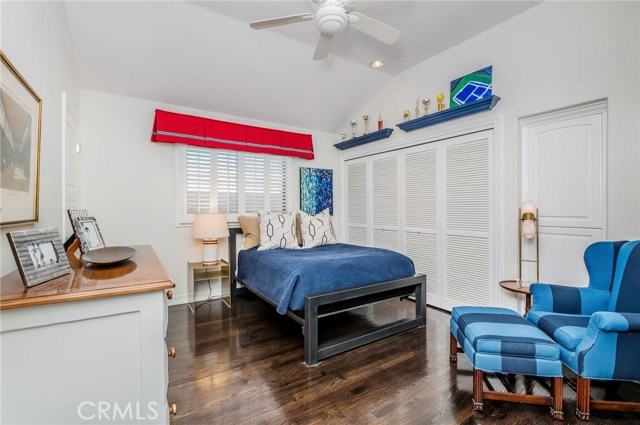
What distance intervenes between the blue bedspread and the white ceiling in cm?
209

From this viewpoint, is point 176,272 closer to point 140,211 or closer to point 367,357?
point 140,211

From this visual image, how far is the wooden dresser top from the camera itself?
0.98 metres

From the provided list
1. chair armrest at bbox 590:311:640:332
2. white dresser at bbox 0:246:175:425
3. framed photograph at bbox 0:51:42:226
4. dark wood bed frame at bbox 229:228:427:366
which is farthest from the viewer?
dark wood bed frame at bbox 229:228:427:366

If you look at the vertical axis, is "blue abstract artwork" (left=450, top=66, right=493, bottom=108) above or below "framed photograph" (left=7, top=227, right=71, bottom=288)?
above

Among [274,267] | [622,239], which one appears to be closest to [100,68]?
[274,267]

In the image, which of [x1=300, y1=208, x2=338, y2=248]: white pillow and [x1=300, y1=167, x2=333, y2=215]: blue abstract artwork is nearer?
[x1=300, y1=208, x2=338, y2=248]: white pillow

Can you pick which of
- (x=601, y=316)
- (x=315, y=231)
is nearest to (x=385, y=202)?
(x=315, y=231)

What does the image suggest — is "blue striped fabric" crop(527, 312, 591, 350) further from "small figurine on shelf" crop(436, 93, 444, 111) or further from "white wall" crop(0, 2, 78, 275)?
"white wall" crop(0, 2, 78, 275)

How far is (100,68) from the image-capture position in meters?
3.02

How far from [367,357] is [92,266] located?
201 cm

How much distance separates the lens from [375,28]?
7.60ft

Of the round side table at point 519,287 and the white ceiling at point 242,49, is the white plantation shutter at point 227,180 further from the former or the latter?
the round side table at point 519,287

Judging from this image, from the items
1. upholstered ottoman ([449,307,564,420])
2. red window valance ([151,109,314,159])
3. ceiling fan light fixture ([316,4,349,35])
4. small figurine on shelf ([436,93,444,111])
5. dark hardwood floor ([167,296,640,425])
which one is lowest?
dark hardwood floor ([167,296,640,425])
